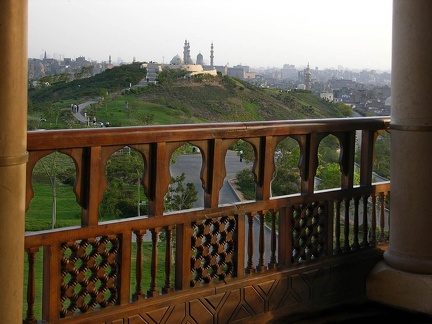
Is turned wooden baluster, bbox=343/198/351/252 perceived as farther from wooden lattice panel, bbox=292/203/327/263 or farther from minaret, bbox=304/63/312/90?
minaret, bbox=304/63/312/90

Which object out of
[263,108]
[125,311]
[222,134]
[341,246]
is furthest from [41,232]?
[263,108]

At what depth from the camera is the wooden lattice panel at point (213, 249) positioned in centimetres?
290

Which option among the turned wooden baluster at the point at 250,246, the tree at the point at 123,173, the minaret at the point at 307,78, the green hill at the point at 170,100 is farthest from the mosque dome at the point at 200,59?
the turned wooden baluster at the point at 250,246

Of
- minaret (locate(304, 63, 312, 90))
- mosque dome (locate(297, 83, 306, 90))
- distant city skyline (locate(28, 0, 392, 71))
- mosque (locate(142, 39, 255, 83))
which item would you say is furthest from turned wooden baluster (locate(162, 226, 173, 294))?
mosque (locate(142, 39, 255, 83))

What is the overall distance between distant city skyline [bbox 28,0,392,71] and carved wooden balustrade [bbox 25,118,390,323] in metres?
3.60

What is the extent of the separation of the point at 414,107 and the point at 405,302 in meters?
0.97

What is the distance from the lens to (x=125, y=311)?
2.62 m

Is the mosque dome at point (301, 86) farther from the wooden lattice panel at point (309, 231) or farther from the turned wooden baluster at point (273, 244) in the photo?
the turned wooden baluster at point (273, 244)

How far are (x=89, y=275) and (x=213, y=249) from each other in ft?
1.98

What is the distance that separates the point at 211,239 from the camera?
116 inches

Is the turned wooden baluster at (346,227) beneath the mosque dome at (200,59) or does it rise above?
beneath

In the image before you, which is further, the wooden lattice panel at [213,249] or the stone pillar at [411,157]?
the stone pillar at [411,157]

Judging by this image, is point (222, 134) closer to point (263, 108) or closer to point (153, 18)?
point (263, 108)

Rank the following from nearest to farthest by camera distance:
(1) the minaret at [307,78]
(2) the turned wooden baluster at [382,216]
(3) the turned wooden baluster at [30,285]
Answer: (3) the turned wooden baluster at [30,285] → (2) the turned wooden baluster at [382,216] → (1) the minaret at [307,78]
